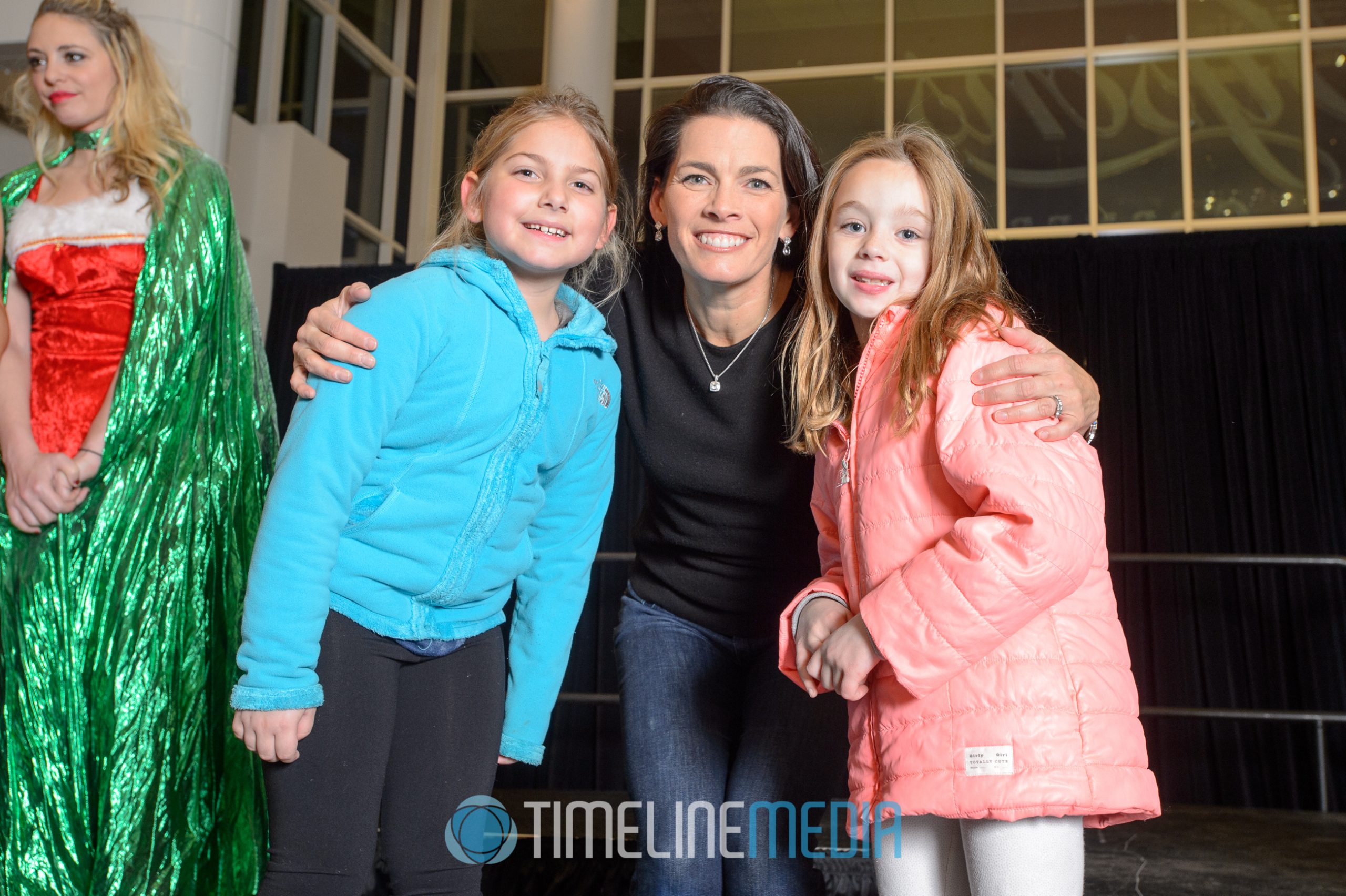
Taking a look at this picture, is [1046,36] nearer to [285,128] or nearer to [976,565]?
[285,128]

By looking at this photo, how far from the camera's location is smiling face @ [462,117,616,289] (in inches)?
58.9

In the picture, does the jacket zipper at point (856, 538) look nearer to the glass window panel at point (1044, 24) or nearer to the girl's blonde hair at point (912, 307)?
the girl's blonde hair at point (912, 307)

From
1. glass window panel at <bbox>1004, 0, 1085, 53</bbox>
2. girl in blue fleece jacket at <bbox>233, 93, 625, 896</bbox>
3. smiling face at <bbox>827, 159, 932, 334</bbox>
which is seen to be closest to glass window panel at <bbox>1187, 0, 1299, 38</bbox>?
glass window panel at <bbox>1004, 0, 1085, 53</bbox>

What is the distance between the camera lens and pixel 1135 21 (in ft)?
23.6

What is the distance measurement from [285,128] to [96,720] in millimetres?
5252

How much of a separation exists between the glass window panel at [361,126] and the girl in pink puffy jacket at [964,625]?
665cm

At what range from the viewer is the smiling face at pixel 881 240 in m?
1.52

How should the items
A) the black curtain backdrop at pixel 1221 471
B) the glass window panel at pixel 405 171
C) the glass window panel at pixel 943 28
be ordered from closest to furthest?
the black curtain backdrop at pixel 1221 471 < the glass window panel at pixel 943 28 < the glass window panel at pixel 405 171

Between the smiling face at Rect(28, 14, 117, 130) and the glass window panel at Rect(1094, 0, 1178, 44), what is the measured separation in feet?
22.5

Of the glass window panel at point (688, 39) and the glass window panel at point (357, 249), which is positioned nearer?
the glass window panel at point (357, 249)

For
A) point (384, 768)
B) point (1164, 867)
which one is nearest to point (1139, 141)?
point (1164, 867)

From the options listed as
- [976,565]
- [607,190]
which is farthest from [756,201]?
[976,565]

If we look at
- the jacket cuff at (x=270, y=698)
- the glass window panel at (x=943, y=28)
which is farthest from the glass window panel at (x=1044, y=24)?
the jacket cuff at (x=270, y=698)

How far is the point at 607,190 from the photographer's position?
5.30 ft
